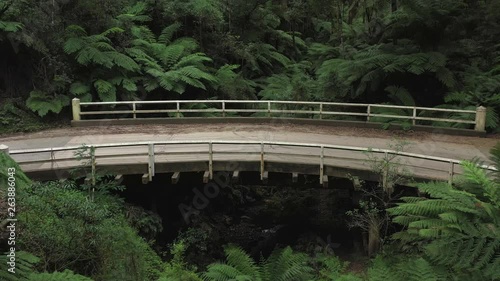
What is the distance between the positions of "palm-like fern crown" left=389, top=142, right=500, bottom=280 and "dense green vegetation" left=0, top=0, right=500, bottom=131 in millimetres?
10221

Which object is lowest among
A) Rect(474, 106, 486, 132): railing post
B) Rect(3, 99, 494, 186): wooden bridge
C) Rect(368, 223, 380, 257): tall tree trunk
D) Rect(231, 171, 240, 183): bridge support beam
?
Rect(368, 223, 380, 257): tall tree trunk

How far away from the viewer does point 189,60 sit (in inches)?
803

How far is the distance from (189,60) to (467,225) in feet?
52.5

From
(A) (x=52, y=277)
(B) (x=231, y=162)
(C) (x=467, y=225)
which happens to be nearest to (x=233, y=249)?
(B) (x=231, y=162)

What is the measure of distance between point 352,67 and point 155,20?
11.0m

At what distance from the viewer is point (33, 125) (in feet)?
56.1

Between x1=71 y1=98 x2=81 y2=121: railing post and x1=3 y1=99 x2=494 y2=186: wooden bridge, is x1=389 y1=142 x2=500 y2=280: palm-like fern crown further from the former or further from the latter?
x1=71 y1=98 x2=81 y2=121: railing post

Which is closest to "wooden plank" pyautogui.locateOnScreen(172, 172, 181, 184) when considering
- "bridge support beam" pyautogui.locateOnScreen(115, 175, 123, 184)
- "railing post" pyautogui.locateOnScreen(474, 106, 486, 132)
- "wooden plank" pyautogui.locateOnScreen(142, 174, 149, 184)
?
"wooden plank" pyautogui.locateOnScreen(142, 174, 149, 184)

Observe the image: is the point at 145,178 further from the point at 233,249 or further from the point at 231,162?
the point at 233,249

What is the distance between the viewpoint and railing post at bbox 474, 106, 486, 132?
15304 millimetres

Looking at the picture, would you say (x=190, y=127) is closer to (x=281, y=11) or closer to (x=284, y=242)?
(x=284, y=242)

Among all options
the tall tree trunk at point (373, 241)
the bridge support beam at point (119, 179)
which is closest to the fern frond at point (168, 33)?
the bridge support beam at point (119, 179)

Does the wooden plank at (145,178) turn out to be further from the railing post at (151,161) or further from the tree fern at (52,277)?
the tree fern at (52,277)

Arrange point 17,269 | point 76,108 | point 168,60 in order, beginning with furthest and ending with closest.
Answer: point 168,60 < point 76,108 < point 17,269
